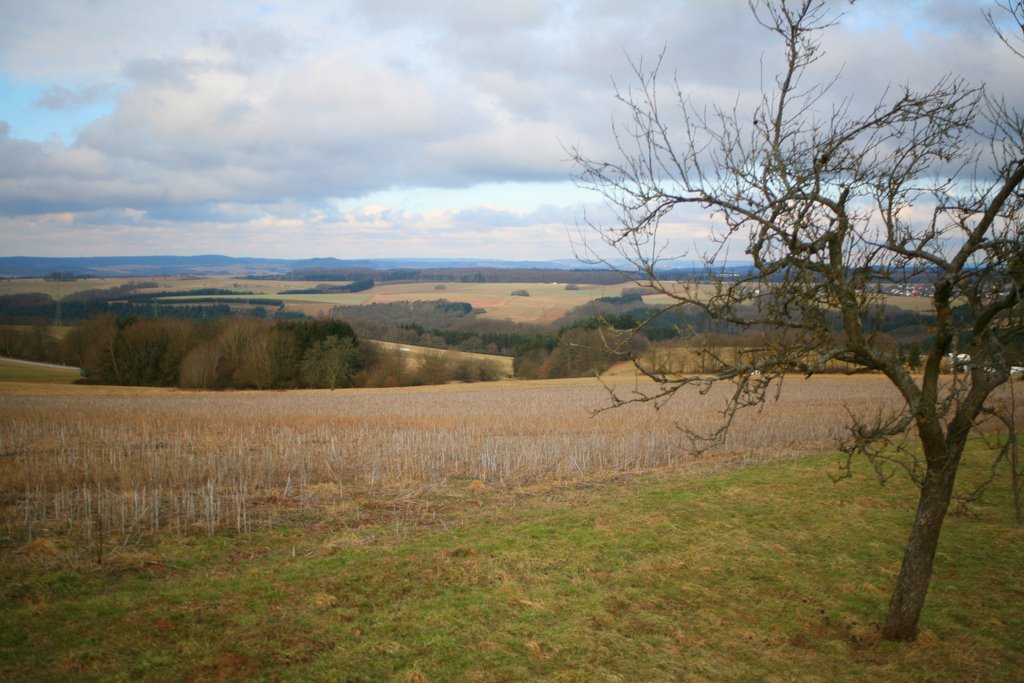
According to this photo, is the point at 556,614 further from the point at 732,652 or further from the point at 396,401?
the point at 396,401

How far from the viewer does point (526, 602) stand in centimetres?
707

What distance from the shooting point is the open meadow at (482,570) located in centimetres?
587

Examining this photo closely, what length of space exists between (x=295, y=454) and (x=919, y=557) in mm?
14860

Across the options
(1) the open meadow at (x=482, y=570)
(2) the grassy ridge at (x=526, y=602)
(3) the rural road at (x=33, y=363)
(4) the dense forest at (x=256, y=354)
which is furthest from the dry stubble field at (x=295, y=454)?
(3) the rural road at (x=33, y=363)

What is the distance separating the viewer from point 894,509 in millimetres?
11414

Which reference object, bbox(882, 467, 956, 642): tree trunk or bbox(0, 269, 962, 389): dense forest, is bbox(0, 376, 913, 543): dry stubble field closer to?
bbox(882, 467, 956, 642): tree trunk

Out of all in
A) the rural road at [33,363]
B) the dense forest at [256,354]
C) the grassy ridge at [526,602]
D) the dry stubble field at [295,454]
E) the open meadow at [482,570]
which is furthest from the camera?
the rural road at [33,363]

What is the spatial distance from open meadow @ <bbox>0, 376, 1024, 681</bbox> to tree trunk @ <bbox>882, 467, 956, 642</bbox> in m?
0.24

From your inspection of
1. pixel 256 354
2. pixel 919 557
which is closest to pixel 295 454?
pixel 919 557

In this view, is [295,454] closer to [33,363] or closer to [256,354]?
[256,354]

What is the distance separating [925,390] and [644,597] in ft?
11.8

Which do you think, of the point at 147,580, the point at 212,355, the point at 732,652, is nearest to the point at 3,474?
the point at 147,580

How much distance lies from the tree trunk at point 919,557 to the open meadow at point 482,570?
243 millimetres

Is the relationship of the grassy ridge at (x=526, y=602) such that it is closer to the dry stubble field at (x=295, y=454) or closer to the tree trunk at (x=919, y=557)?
the tree trunk at (x=919, y=557)
